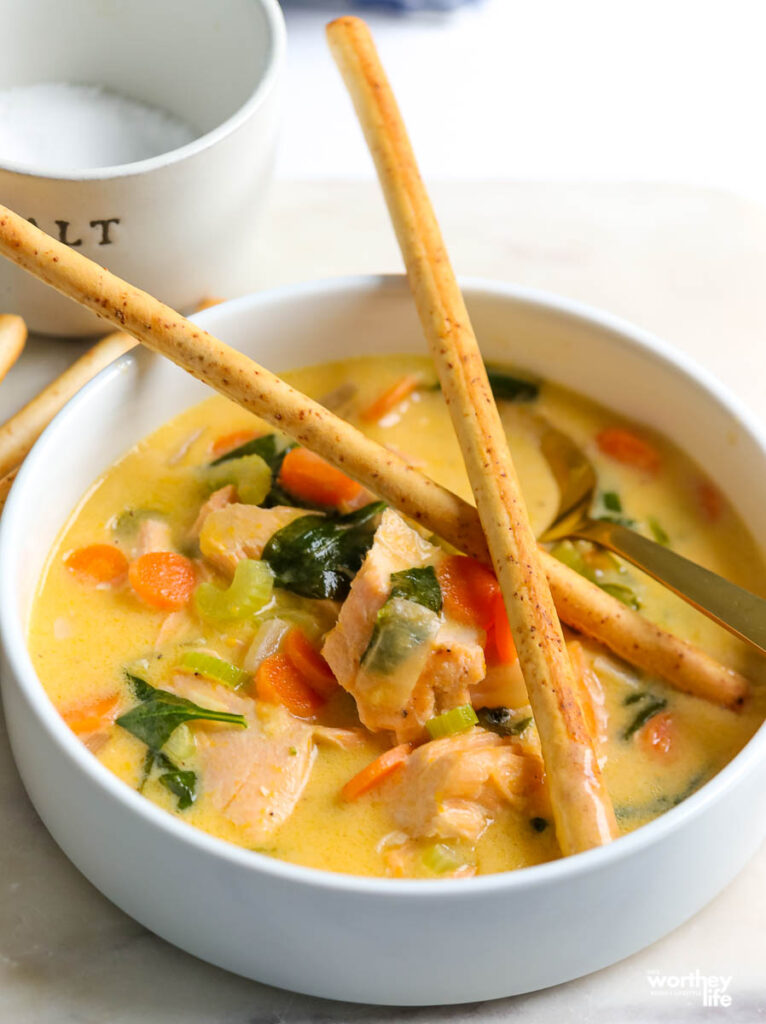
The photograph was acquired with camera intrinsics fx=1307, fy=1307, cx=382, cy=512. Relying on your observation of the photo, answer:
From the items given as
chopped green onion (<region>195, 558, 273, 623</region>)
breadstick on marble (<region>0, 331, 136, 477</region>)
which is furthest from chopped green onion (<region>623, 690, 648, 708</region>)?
breadstick on marble (<region>0, 331, 136, 477</region>)

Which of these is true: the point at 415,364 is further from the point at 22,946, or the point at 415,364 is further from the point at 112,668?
the point at 22,946

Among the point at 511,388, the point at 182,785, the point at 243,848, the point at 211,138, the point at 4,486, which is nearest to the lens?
the point at 243,848

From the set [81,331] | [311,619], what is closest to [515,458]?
[311,619]

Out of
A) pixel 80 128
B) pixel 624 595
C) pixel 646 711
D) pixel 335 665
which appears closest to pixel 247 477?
pixel 335 665

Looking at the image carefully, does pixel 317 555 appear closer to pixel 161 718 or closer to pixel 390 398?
pixel 161 718

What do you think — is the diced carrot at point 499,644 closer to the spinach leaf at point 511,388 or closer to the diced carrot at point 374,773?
the diced carrot at point 374,773

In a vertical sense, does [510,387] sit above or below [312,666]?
above

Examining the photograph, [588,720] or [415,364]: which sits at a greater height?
[415,364]
